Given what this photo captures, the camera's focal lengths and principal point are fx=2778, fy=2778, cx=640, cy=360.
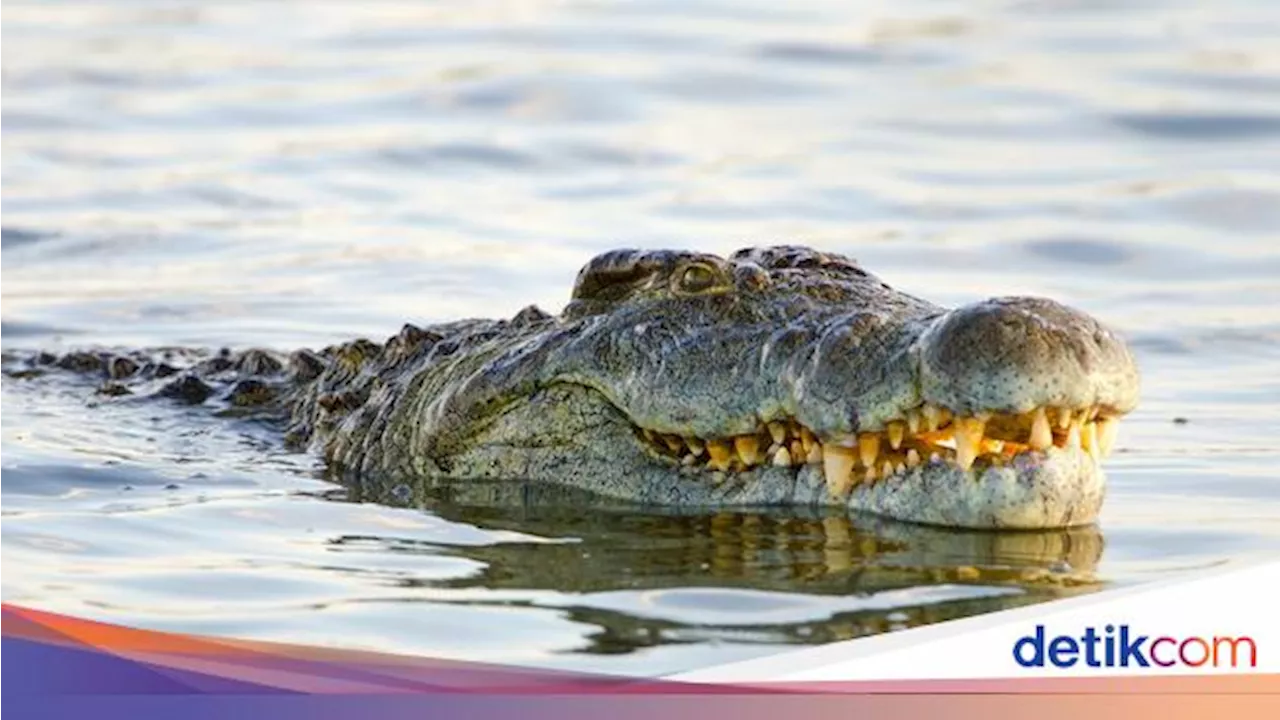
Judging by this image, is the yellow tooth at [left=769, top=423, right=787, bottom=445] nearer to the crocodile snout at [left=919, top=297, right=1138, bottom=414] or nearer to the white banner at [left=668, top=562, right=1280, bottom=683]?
the crocodile snout at [left=919, top=297, right=1138, bottom=414]

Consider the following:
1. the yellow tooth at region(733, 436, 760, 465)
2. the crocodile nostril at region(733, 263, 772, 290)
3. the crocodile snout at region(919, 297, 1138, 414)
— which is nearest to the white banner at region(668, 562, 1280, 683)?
the crocodile snout at region(919, 297, 1138, 414)

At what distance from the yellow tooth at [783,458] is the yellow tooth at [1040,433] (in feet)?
2.28

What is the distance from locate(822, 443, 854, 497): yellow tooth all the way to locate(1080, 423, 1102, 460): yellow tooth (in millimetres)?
583

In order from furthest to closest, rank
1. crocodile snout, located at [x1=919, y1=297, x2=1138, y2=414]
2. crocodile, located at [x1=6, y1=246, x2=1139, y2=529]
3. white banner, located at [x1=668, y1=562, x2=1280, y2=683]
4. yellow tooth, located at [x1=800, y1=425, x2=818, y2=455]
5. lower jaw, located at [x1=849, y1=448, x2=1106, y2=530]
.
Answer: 1. yellow tooth, located at [x1=800, y1=425, x2=818, y2=455]
2. lower jaw, located at [x1=849, y1=448, x2=1106, y2=530]
3. crocodile, located at [x1=6, y1=246, x2=1139, y2=529]
4. crocodile snout, located at [x1=919, y1=297, x2=1138, y2=414]
5. white banner, located at [x1=668, y1=562, x2=1280, y2=683]

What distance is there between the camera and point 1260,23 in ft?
64.7

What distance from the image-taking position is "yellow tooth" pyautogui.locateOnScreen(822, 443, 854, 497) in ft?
23.1

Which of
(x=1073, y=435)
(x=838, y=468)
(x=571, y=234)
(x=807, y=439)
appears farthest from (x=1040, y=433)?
(x=571, y=234)

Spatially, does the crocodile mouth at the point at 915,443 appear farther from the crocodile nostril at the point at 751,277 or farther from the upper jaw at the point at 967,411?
the crocodile nostril at the point at 751,277

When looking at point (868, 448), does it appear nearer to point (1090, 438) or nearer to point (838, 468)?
point (838, 468)

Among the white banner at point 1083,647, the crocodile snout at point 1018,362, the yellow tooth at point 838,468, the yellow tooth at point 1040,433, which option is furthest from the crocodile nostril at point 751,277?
the white banner at point 1083,647

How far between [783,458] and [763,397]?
22 centimetres

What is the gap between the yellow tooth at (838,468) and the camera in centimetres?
704

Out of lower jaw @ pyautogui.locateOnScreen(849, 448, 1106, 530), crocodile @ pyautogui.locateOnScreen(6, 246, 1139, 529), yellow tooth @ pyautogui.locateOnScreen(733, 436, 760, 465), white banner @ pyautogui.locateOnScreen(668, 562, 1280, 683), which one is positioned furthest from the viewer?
yellow tooth @ pyautogui.locateOnScreen(733, 436, 760, 465)

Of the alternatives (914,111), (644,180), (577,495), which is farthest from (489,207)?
(577,495)
